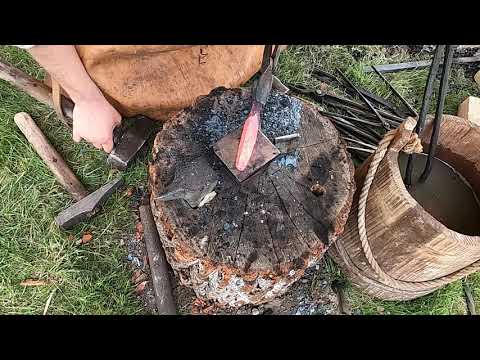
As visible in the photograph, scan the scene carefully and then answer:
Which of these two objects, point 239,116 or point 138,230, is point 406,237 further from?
point 138,230

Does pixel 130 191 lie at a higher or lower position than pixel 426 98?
lower

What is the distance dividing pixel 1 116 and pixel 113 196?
2.48 ft

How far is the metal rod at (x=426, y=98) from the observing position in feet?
6.64

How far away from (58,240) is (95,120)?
614 mm

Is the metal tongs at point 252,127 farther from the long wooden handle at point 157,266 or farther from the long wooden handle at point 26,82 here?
the long wooden handle at point 26,82

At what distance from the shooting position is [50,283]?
8.42ft

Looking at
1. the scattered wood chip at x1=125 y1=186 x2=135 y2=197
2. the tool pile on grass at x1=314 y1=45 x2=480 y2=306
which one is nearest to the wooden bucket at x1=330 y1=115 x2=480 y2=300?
the tool pile on grass at x1=314 y1=45 x2=480 y2=306

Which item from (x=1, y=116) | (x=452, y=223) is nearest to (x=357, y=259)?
(x=452, y=223)

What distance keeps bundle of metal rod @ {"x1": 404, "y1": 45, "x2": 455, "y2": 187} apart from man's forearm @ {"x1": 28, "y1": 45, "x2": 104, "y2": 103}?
1.43 m

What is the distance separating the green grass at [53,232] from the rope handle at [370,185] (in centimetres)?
110

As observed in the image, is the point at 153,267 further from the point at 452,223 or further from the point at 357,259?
the point at 452,223

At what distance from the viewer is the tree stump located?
1.95 meters

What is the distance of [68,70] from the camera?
92.0 inches

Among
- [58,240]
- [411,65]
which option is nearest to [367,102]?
[411,65]
